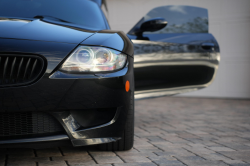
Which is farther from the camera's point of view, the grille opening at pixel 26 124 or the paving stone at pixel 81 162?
the paving stone at pixel 81 162

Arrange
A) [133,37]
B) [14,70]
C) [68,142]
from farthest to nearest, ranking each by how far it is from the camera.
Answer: [133,37], [68,142], [14,70]

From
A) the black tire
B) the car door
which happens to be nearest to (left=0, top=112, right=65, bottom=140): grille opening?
the black tire

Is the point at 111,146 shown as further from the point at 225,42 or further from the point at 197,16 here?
the point at 225,42

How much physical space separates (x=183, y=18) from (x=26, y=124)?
2289 millimetres

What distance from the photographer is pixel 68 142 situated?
1.86m

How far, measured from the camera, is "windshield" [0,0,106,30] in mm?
2793

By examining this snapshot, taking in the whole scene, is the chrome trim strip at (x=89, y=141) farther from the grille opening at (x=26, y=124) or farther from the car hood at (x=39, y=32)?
the car hood at (x=39, y=32)

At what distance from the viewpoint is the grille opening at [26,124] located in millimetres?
1779

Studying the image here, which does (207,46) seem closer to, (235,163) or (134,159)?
(235,163)

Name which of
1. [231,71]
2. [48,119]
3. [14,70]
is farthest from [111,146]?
[231,71]

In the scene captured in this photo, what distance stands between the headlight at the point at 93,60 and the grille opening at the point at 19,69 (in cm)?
15

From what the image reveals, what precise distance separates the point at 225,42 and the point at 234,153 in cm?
605

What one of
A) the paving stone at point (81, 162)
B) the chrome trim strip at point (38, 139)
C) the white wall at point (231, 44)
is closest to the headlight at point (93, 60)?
the chrome trim strip at point (38, 139)

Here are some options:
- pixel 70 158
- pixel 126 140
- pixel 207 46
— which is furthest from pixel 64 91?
pixel 207 46
